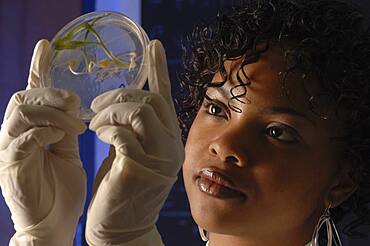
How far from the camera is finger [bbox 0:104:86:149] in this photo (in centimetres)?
90

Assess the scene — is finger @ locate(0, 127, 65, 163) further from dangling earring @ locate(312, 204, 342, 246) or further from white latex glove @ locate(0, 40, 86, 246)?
dangling earring @ locate(312, 204, 342, 246)

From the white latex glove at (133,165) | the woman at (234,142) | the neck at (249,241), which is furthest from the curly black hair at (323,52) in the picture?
the white latex glove at (133,165)

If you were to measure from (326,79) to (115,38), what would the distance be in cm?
35

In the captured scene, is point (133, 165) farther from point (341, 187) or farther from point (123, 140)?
point (341, 187)

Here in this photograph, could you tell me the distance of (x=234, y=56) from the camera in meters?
1.12

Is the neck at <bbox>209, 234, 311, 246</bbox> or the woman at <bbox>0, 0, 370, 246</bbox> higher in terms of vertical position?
the woman at <bbox>0, 0, 370, 246</bbox>

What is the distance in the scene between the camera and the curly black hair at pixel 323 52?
107 centimetres

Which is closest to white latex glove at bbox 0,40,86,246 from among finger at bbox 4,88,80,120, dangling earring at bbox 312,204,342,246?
finger at bbox 4,88,80,120

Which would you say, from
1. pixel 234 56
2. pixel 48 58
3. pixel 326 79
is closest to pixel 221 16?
pixel 234 56

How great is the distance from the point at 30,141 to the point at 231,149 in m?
0.31

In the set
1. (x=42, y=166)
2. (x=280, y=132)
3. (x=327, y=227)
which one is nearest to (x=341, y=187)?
(x=327, y=227)

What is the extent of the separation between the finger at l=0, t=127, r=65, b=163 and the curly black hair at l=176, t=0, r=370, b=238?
1.03 feet

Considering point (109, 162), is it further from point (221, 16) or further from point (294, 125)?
point (221, 16)

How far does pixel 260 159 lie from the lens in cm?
104
